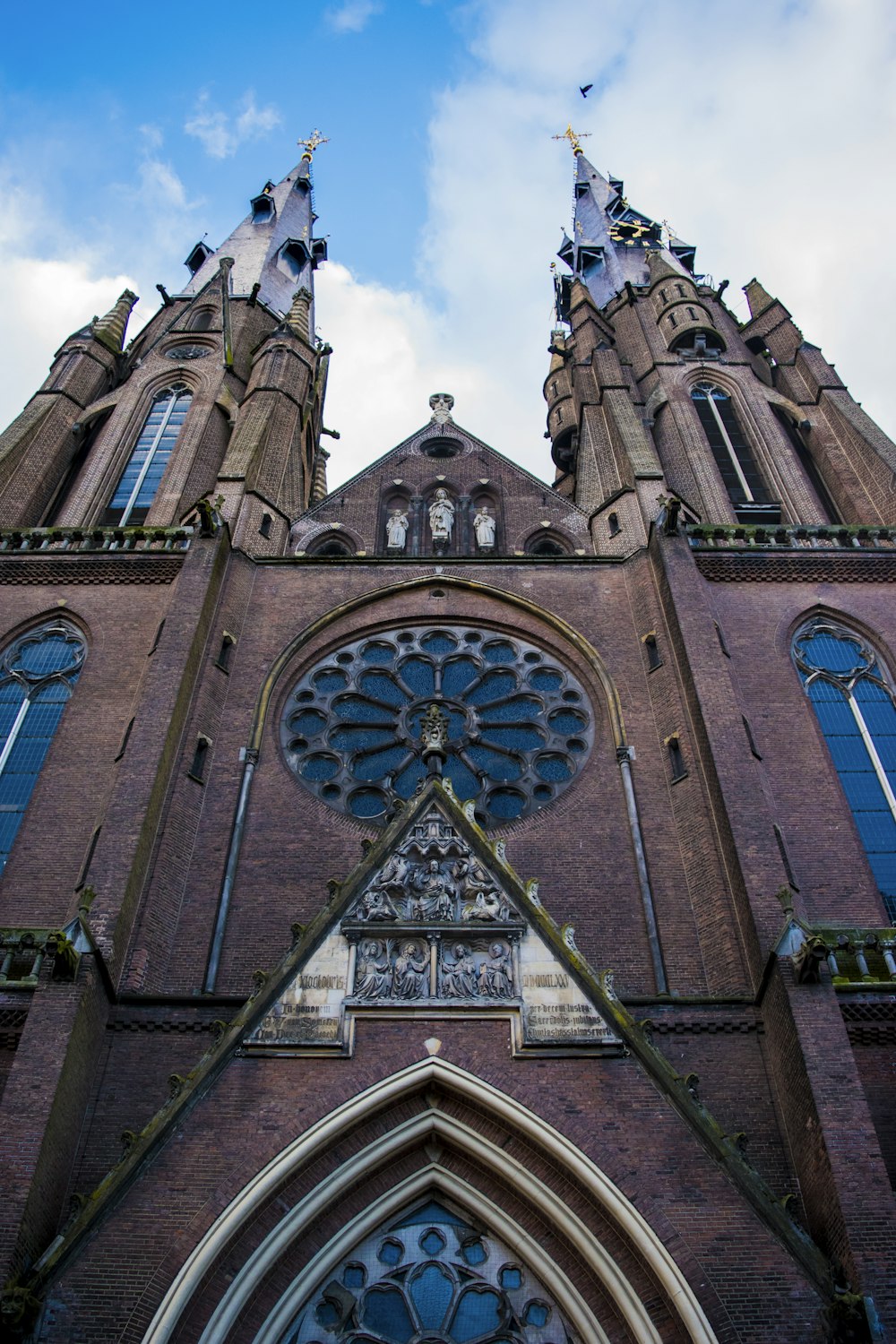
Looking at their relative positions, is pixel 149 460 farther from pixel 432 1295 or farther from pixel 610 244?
pixel 610 244

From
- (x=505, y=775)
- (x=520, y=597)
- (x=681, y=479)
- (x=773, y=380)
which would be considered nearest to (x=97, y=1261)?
(x=505, y=775)

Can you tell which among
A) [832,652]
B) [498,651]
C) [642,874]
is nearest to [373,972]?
[642,874]

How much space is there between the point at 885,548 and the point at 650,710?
17.5 ft

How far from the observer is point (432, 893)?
11.5m

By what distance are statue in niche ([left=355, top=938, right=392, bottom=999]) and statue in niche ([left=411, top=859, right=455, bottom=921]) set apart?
494mm

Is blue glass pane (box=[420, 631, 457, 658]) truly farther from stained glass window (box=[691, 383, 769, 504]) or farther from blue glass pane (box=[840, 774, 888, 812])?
stained glass window (box=[691, 383, 769, 504])

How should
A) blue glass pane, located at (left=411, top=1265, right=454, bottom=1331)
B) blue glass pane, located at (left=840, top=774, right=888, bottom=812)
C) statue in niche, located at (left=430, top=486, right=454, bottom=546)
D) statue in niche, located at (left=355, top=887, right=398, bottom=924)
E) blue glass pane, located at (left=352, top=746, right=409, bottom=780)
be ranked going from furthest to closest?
statue in niche, located at (left=430, top=486, right=454, bottom=546)
blue glass pane, located at (left=352, top=746, right=409, bottom=780)
blue glass pane, located at (left=840, top=774, right=888, bottom=812)
statue in niche, located at (left=355, top=887, right=398, bottom=924)
blue glass pane, located at (left=411, top=1265, right=454, bottom=1331)

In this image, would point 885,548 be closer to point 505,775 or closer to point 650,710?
point 650,710

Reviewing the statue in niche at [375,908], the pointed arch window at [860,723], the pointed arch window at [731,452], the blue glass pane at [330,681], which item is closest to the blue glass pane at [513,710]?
the blue glass pane at [330,681]

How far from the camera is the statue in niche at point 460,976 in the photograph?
1075 centimetres

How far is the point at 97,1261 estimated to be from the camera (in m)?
8.92

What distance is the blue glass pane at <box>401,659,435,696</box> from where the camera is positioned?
16984 millimetres

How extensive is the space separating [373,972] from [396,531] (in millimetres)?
11263

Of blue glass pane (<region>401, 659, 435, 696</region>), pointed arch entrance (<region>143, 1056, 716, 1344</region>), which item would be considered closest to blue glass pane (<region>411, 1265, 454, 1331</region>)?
pointed arch entrance (<region>143, 1056, 716, 1344</region>)
